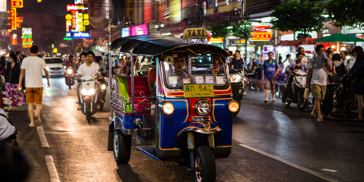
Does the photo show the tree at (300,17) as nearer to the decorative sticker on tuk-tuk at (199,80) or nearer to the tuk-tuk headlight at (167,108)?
the decorative sticker on tuk-tuk at (199,80)

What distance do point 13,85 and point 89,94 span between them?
337 cm

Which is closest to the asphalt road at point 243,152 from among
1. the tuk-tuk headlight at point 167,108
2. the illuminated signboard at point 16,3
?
the tuk-tuk headlight at point 167,108

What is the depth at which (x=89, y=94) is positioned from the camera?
11906 mm

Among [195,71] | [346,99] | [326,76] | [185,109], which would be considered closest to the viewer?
[185,109]

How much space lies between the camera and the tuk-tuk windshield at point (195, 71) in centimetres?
608

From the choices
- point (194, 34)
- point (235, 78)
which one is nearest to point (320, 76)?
point (235, 78)

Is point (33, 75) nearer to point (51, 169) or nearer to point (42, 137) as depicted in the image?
point (42, 137)

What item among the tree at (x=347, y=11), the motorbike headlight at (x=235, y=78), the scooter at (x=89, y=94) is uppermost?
the tree at (x=347, y=11)

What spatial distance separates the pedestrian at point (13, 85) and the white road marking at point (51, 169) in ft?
21.9

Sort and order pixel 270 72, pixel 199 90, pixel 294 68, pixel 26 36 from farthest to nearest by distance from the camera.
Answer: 1. pixel 26 36
2. pixel 270 72
3. pixel 294 68
4. pixel 199 90

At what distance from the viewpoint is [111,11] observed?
9906 centimetres

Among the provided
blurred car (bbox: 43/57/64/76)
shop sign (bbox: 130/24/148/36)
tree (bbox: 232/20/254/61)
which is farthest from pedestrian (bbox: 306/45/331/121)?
shop sign (bbox: 130/24/148/36)

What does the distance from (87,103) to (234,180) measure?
258 inches

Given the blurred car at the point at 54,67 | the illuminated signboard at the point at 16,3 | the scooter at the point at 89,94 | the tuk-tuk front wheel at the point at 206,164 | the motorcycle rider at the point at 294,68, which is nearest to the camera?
the tuk-tuk front wheel at the point at 206,164
